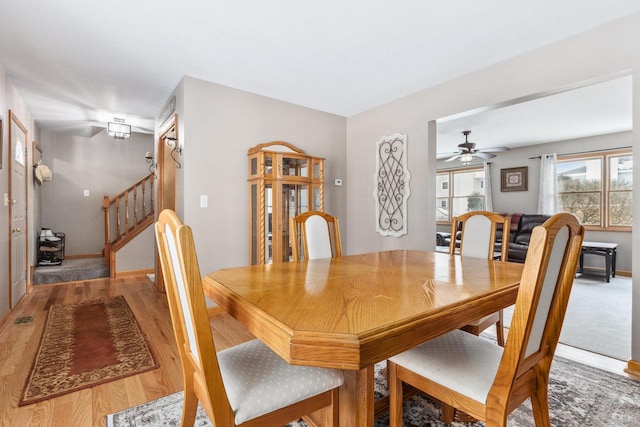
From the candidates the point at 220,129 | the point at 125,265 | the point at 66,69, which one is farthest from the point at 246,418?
the point at 125,265

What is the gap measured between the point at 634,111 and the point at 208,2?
114 inches

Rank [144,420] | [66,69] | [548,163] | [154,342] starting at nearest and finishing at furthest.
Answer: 1. [144,420]
2. [154,342]
3. [66,69]
4. [548,163]

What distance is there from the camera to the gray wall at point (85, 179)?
5531 mm

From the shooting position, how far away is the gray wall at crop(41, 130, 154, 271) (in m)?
5.53

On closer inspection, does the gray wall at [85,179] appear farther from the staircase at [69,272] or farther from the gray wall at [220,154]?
the gray wall at [220,154]

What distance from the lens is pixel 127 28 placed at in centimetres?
230

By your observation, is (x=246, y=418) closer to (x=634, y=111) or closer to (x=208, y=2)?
(x=208, y=2)

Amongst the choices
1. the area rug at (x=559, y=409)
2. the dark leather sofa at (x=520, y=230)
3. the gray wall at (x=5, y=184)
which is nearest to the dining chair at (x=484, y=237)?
the area rug at (x=559, y=409)

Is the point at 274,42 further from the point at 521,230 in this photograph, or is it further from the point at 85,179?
the point at 521,230

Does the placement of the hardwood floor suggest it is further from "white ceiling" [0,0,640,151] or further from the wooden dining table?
"white ceiling" [0,0,640,151]

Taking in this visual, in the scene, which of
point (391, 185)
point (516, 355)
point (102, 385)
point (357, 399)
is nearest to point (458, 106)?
point (391, 185)

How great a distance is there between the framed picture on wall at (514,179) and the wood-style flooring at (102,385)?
501 cm

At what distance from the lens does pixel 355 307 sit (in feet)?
3.42

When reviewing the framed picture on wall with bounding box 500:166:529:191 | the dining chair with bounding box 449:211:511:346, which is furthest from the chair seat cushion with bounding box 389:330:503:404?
the framed picture on wall with bounding box 500:166:529:191
